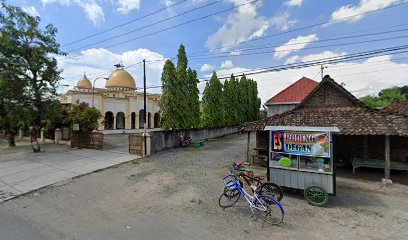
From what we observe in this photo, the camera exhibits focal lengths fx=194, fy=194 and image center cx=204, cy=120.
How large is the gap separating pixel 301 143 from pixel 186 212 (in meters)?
4.20

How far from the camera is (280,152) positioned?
6629mm

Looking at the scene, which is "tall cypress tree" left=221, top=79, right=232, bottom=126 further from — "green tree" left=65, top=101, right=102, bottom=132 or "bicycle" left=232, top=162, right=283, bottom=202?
"bicycle" left=232, top=162, right=283, bottom=202

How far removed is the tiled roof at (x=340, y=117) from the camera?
25.5 ft

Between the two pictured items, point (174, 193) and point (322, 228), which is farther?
point (174, 193)

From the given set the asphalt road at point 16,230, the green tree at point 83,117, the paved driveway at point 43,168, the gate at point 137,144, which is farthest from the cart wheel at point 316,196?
the green tree at point 83,117

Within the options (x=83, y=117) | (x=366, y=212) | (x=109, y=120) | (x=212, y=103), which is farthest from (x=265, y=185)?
(x=109, y=120)

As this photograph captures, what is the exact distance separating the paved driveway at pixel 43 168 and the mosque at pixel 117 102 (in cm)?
1160

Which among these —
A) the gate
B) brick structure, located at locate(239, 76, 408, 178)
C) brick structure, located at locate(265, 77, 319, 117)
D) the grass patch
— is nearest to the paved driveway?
the gate

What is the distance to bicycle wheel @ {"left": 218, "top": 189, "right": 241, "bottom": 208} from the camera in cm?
599

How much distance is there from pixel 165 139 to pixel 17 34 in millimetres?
13165

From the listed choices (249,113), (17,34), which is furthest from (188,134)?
(249,113)

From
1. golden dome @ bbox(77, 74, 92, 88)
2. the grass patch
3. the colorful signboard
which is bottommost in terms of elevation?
the grass patch

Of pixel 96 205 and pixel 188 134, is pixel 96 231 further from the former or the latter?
pixel 188 134

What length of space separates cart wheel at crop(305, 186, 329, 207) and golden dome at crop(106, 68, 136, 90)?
36.4 metres
